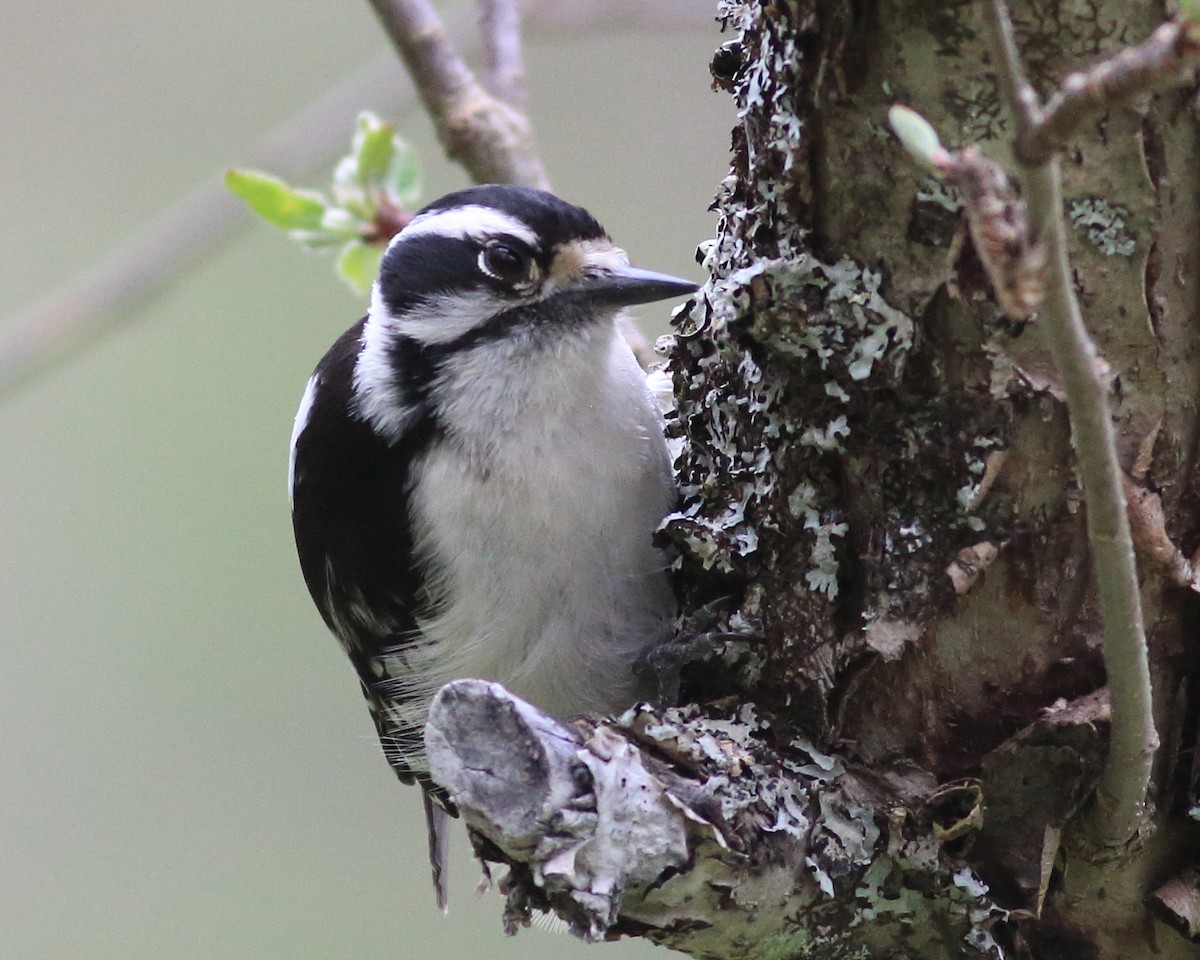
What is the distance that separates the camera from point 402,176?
2775 millimetres

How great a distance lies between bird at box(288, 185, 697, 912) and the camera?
226cm

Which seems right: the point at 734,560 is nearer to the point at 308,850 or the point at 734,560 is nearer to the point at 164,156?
the point at 308,850

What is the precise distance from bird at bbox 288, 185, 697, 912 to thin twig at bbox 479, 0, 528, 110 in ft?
1.96

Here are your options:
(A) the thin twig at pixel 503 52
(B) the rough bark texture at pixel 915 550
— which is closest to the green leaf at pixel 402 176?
(A) the thin twig at pixel 503 52

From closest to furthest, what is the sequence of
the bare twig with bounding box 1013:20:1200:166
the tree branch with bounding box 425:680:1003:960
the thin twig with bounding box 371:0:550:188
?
the bare twig with bounding box 1013:20:1200:166 → the tree branch with bounding box 425:680:1003:960 → the thin twig with bounding box 371:0:550:188

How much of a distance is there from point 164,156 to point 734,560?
5.07 meters

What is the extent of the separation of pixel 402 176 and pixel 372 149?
9 cm

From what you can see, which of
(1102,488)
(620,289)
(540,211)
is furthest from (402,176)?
(1102,488)

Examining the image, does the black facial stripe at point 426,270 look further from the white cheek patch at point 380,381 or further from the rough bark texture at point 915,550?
the rough bark texture at point 915,550

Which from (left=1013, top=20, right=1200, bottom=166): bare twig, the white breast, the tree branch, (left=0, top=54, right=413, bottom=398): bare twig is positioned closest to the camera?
(left=1013, top=20, right=1200, bottom=166): bare twig

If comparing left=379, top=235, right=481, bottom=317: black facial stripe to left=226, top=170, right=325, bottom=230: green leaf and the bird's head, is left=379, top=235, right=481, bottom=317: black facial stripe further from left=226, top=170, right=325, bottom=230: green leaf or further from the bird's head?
left=226, top=170, right=325, bottom=230: green leaf

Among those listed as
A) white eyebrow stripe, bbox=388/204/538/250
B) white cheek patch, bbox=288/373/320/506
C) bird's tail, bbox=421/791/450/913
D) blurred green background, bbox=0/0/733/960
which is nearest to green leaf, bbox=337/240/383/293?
white cheek patch, bbox=288/373/320/506

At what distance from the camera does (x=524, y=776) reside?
146cm

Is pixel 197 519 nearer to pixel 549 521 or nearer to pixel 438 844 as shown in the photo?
pixel 438 844
